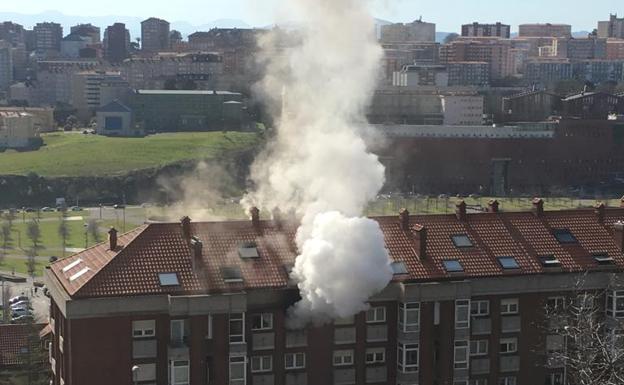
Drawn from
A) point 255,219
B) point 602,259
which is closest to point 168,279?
point 255,219

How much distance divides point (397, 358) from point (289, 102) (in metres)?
9.79

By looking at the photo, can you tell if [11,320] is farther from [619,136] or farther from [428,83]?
[428,83]

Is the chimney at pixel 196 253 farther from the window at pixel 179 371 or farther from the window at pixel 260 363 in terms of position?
the window at pixel 260 363

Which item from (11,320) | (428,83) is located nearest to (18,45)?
(428,83)

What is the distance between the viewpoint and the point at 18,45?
170 metres

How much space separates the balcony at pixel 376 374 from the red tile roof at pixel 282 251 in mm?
1915

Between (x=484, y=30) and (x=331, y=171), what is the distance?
557 feet

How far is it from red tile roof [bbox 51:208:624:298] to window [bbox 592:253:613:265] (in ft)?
0.35

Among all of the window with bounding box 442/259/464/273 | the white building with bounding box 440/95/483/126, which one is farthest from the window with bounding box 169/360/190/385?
the white building with bounding box 440/95/483/126

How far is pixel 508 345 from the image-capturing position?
22391 millimetres

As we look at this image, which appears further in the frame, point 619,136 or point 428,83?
point 428,83

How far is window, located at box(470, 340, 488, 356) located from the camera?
22.1 m

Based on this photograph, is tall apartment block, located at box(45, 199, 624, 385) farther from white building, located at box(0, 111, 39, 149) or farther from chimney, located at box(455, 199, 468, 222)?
white building, located at box(0, 111, 39, 149)

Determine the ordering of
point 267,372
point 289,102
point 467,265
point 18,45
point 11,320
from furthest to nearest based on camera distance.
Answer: point 18,45, point 11,320, point 289,102, point 467,265, point 267,372
